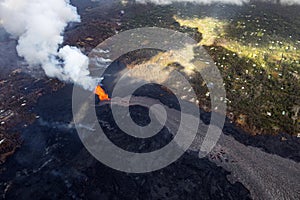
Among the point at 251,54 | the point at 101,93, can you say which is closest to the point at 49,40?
the point at 101,93

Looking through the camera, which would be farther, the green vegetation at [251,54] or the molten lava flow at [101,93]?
the molten lava flow at [101,93]

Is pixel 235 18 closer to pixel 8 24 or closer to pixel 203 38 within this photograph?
pixel 203 38

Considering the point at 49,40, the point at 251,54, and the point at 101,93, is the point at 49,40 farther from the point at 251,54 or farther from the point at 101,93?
the point at 251,54

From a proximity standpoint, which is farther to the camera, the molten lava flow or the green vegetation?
the molten lava flow

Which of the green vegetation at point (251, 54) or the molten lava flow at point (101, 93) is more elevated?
the green vegetation at point (251, 54)

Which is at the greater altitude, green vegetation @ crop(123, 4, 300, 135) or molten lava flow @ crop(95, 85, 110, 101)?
green vegetation @ crop(123, 4, 300, 135)
